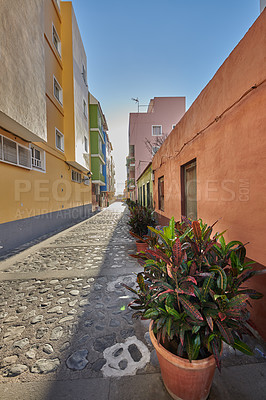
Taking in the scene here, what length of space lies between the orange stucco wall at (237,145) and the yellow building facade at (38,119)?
5073 mm

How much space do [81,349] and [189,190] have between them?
3667 millimetres

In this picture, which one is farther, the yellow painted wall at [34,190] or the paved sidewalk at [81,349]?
the yellow painted wall at [34,190]

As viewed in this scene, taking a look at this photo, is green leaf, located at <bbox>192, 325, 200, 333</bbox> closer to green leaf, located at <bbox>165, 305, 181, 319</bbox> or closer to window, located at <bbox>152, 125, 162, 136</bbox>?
green leaf, located at <bbox>165, 305, 181, 319</bbox>

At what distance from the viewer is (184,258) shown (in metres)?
1.44

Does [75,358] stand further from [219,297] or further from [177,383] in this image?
[219,297]

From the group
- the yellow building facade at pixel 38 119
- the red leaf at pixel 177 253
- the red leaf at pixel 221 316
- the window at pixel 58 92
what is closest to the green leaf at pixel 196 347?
the red leaf at pixel 221 316

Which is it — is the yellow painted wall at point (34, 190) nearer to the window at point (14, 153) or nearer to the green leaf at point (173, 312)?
the window at point (14, 153)

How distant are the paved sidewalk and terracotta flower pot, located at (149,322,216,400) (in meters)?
0.22

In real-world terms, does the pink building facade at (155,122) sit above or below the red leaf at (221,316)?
above

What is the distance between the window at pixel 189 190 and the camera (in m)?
3.97

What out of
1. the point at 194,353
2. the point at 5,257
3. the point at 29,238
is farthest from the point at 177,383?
the point at 29,238

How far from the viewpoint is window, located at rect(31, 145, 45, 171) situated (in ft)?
23.8

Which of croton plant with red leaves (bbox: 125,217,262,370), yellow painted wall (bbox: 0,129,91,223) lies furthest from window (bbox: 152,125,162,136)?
croton plant with red leaves (bbox: 125,217,262,370)

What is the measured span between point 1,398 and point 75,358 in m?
0.63
